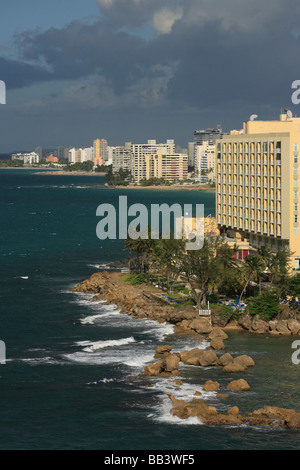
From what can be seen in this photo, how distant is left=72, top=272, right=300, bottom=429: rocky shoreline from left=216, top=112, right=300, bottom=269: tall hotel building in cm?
1894

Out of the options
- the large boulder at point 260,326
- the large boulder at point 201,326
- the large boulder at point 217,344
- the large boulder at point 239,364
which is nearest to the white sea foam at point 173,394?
the large boulder at point 239,364

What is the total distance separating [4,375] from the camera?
74125 millimetres

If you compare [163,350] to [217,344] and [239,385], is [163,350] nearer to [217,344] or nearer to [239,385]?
[217,344]

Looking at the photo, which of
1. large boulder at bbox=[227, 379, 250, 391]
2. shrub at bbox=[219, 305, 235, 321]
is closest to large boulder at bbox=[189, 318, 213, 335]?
shrub at bbox=[219, 305, 235, 321]

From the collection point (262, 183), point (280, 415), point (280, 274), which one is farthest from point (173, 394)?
point (262, 183)

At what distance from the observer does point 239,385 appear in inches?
2699

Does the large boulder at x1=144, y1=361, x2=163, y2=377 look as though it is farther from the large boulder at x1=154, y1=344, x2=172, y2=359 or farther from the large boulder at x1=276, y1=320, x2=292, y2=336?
the large boulder at x1=276, y1=320, x2=292, y2=336

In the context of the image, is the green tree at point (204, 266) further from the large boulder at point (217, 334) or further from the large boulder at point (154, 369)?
the large boulder at point (154, 369)

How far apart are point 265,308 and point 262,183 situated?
90.9 ft

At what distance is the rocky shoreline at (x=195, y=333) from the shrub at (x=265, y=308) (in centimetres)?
86

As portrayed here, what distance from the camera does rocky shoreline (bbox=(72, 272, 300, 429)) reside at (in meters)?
61.9
